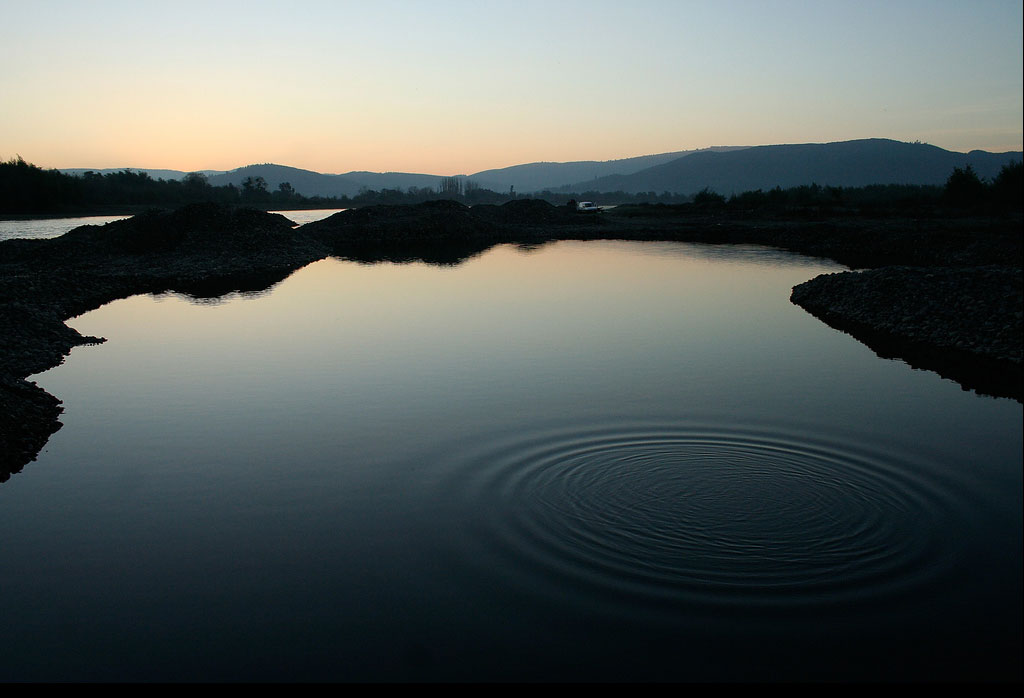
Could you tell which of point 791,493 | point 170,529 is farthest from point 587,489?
point 170,529

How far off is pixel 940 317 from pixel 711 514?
432 inches

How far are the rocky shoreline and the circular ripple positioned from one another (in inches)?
201

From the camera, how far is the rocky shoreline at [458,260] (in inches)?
492

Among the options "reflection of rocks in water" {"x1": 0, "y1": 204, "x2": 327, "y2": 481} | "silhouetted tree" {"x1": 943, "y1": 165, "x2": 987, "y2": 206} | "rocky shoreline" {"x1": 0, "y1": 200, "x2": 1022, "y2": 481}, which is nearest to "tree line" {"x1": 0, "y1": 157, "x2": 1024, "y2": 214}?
"silhouetted tree" {"x1": 943, "y1": 165, "x2": 987, "y2": 206}

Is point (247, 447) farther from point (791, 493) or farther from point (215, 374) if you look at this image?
point (791, 493)

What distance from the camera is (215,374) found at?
38.8 feet

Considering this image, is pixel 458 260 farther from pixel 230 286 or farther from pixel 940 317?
pixel 940 317

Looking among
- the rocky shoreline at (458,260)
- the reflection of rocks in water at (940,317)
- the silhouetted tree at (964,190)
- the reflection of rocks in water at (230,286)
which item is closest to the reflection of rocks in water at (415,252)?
the rocky shoreline at (458,260)

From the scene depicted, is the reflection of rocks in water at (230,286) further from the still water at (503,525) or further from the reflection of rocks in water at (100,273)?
the still water at (503,525)

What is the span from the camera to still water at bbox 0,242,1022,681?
4543 millimetres

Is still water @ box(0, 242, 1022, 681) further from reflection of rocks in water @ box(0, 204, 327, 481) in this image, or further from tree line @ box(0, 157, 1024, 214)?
tree line @ box(0, 157, 1024, 214)

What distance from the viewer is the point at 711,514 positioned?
20.5 ft

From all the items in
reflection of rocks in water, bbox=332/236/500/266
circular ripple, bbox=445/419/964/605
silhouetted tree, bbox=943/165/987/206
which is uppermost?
silhouetted tree, bbox=943/165/987/206

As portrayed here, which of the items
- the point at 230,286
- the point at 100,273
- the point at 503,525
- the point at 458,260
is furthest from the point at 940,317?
the point at 100,273
